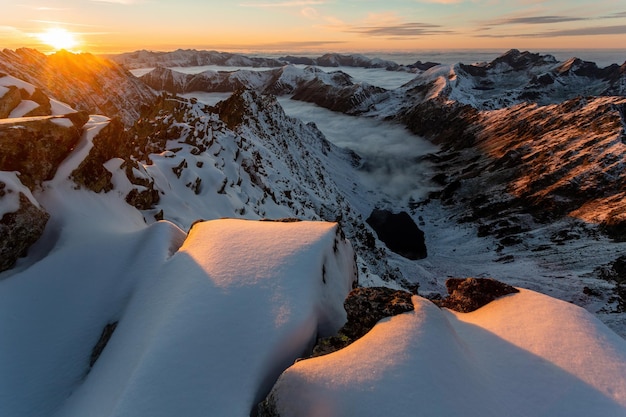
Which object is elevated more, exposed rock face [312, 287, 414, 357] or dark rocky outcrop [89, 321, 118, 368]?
exposed rock face [312, 287, 414, 357]

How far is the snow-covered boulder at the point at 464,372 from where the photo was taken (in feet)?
27.1

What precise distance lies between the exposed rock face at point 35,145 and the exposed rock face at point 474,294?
19171mm

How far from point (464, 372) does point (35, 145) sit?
63.5 ft

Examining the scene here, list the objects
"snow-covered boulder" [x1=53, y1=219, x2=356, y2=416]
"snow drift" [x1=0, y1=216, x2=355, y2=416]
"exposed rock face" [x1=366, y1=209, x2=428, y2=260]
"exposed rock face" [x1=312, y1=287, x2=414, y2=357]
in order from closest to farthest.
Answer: "snow-covered boulder" [x1=53, y1=219, x2=356, y2=416]
"snow drift" [x1=0, y1=216, x2=355, y2=416]
"exposed rock face" [x1=312, y1=287, x2=414, y2=357]
"exposed rock face" [x1=366, y1=209, x2=428, y2=260]

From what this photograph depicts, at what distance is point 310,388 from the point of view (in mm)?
8523

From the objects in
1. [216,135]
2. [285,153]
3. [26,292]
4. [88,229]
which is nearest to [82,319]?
[26,292]

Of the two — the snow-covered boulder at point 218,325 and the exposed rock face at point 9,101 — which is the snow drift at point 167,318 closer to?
the snow-covered boulder at point 218,325

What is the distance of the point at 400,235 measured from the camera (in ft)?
313

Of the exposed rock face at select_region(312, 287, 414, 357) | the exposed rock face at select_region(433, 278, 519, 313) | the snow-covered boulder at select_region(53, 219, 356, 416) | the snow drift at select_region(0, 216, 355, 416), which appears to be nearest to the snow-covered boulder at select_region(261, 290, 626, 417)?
the exposed rock face at select_region(312, 287, 414, 357)

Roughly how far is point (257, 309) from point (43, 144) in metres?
13.5

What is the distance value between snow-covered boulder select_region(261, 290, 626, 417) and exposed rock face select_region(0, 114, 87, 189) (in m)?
14.8

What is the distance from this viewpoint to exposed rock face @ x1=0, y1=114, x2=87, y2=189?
1465 centimetres

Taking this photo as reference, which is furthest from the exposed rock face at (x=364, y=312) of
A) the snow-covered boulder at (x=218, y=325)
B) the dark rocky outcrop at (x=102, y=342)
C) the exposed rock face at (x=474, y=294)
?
the dark rocky outcrop at (x=102, y=342)

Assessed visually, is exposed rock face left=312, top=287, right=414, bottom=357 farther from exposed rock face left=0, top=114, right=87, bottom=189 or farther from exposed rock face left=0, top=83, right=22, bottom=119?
exposed rock face left=0, top=83, right=22, bottom=119
